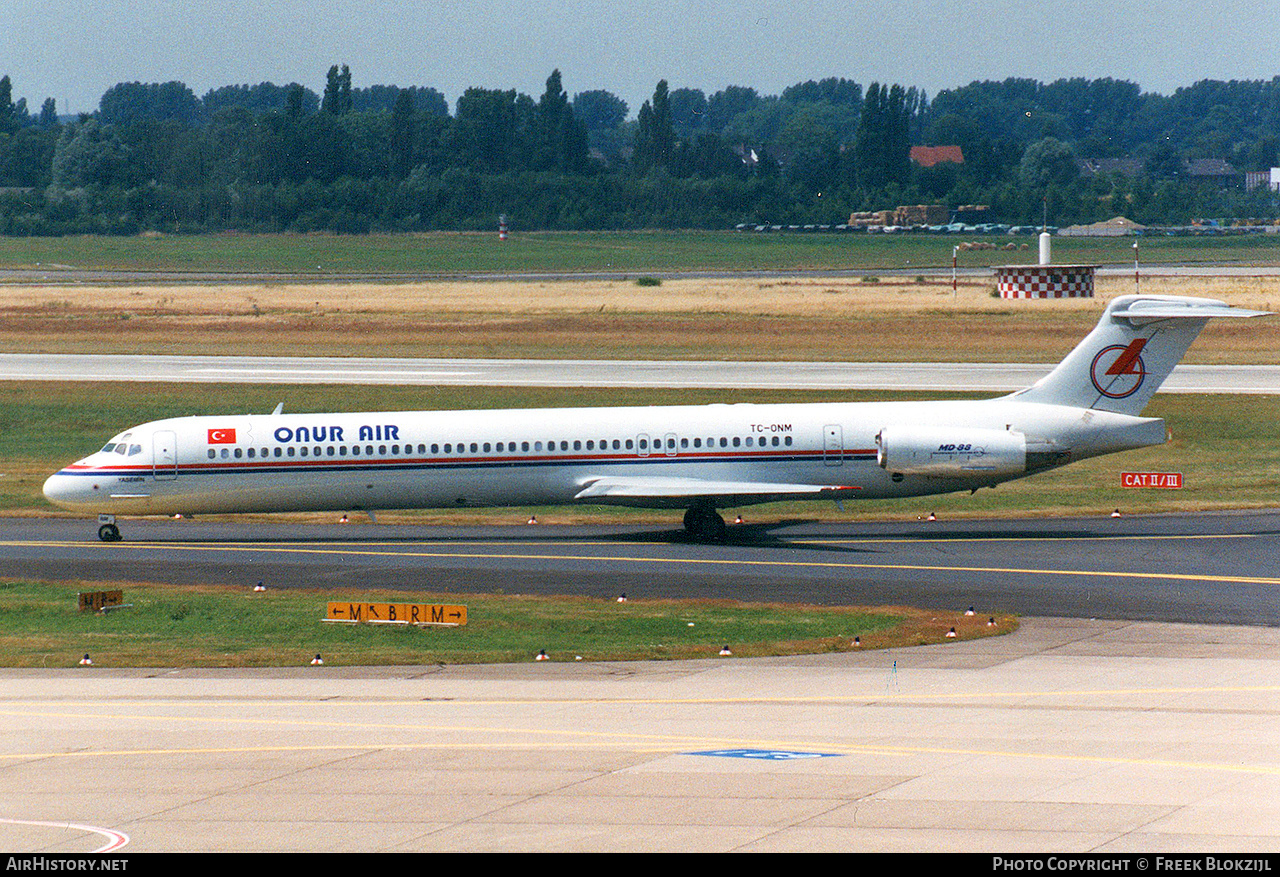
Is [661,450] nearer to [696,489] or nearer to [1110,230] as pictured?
[696,489]

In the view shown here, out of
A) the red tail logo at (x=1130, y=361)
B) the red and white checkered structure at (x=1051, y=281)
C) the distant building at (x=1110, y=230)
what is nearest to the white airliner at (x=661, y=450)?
the red tail logo at (x=1130, y=361)

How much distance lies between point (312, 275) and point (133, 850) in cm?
12589

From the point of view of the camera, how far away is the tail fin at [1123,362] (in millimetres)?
39500

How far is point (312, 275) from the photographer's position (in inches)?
5453

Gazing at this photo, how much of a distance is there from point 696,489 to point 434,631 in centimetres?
1078

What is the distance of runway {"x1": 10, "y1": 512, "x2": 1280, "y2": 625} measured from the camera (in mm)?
32375

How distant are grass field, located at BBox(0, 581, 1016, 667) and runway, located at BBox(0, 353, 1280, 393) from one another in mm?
32328

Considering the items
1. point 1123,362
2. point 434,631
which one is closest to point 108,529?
point 434,631

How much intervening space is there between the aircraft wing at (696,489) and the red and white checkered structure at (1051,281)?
5647 centimetres

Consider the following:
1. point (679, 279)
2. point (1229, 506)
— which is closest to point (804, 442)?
point (1229, 506)

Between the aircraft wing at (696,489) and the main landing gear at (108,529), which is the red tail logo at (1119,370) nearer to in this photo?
the aircraft wing at (696,489)

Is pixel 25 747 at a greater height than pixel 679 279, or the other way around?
pixel 679 279

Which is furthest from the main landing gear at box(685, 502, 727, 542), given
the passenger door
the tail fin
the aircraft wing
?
the passenger door

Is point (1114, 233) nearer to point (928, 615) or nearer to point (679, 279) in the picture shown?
point (679, 279)
